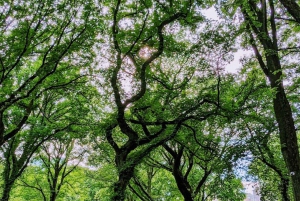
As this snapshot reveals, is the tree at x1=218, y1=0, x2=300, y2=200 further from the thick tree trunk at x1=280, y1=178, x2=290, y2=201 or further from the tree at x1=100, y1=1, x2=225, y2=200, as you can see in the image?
the thick tree trunk at x1=280, y1=178, x2=290, y2=201

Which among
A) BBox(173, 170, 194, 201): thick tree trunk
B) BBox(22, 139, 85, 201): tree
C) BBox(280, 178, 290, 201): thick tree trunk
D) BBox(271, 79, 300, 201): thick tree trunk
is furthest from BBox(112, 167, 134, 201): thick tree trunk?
BBox(22, 139, 85, 201): tree

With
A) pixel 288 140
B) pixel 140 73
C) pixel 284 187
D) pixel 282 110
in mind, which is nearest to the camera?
pixel 288 140

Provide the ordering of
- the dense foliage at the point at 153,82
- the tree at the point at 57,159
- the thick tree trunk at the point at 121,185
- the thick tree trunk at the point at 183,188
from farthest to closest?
the tree at the point at 57,159, the thick tree trunk at the point at 183,188, the thick tree trunk at the point at 121,185, the dense foliage at the point at 153,82

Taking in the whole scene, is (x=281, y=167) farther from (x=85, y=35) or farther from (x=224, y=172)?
(x=85, y=35)

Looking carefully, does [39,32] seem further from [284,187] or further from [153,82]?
[284,187]

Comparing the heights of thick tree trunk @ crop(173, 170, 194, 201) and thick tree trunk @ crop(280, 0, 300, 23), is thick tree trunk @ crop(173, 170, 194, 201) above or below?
below

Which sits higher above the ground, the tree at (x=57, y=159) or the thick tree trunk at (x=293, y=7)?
the tree at (x=57, y=159)

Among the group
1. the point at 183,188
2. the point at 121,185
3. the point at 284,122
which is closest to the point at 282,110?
the point at 284,122

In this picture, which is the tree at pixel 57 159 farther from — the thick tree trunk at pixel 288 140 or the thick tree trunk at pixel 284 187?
the thick tree trunk at pixel 288 140

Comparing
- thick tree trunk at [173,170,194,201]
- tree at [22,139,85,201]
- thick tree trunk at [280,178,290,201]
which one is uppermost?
tree at [22,139,85,201]

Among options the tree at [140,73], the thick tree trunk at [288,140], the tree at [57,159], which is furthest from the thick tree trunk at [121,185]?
the tree at [57,159]

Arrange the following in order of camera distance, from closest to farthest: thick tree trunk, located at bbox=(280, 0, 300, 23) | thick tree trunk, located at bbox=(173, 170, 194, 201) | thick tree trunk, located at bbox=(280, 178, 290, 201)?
thick tree trunk, located at bbox=(280, 0, 300, 23) → thick tree trunk, located at bbox=(280, 178, 290, 201) → thick tree trunk, located at bbox=(173, 170, 194, 201)

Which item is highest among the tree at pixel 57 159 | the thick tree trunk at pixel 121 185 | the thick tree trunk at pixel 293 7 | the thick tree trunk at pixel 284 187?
the tree at pixel 57 159

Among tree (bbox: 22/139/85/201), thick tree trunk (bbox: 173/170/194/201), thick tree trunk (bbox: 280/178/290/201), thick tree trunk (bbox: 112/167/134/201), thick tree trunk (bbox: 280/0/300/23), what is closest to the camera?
thick tree trunk (bbox: 280/0/300/23)
